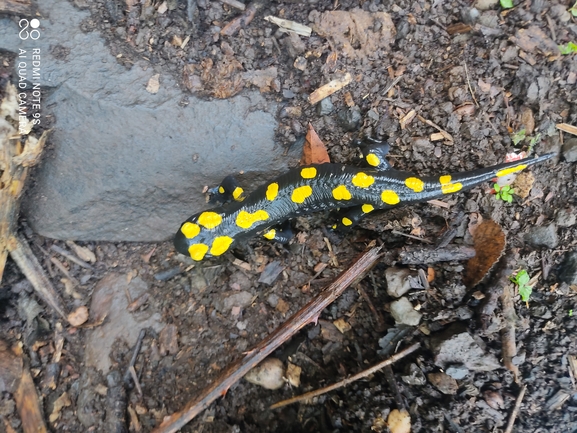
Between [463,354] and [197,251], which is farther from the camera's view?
[197,251]

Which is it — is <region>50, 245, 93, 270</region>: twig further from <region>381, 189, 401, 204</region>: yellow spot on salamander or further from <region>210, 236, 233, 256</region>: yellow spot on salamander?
<region>381, 189, 401, 204</region>: yellow spot on salamander

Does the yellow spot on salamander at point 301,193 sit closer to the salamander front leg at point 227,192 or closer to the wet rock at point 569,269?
the salamander front leg at point 227,192

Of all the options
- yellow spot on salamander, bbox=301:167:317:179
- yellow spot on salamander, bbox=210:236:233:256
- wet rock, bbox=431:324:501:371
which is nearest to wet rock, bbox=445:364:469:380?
wet rock, bbox=431:324:501:371

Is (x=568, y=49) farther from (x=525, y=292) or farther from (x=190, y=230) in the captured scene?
(x=190, y=230)

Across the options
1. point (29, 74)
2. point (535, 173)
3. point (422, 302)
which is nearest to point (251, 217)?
point (422, 302)

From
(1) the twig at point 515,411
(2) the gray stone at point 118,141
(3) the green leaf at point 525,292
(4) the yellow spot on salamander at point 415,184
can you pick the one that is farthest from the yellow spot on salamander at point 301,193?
(1) the twig at point 515,411

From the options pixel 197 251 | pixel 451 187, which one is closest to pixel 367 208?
pixel 451 187
